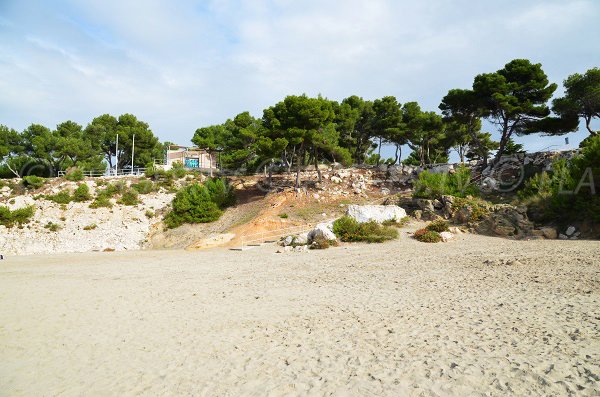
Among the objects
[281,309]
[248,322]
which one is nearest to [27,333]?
[248,322]

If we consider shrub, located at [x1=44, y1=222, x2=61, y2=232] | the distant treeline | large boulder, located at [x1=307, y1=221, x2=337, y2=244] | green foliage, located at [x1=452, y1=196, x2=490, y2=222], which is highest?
the distant treeline

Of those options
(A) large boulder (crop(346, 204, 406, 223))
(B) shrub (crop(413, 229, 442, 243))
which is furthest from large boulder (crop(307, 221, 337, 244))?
(B) shrub (crop(413, 229, 442, 243))

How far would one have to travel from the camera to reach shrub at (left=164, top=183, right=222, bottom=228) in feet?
93.9

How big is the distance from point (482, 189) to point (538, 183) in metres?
5.64

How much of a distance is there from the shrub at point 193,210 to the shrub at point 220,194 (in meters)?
0.73

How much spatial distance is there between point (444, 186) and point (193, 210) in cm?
2157

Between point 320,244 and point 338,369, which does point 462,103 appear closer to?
point 320,244

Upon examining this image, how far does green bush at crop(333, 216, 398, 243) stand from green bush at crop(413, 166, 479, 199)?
6.43 meters

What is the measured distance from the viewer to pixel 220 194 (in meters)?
31.0

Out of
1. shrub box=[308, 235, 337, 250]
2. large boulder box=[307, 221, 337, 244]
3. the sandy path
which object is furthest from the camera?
large boulder box=[307, 221, 337, 244]

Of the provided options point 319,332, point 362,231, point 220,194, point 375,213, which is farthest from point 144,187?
point 319,332

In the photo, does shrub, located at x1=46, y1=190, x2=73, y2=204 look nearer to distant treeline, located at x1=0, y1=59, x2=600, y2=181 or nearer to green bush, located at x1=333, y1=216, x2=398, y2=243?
distant treeline, located at x1=0, y1=59, x2=600, y2=181

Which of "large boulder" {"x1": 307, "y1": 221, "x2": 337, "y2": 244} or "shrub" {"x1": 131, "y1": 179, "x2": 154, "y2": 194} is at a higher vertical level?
"shrub" {"x1": 131, "y1": 179, "x2": 154, "y2": 194}

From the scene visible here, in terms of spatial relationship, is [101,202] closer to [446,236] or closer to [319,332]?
[446,236]
